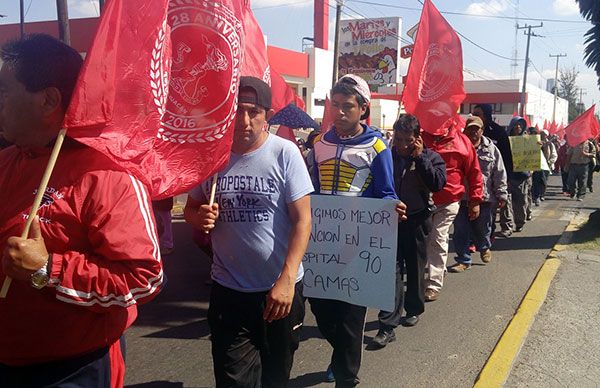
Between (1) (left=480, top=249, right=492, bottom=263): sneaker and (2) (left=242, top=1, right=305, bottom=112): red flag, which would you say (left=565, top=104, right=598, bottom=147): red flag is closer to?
(1) (left=480, top=249, right=492, bottom=263): sneaker

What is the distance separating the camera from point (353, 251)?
375 centimetres

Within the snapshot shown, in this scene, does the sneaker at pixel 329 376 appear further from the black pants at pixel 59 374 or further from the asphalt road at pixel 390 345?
the black pants at pixel 59 374

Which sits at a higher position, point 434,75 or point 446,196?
point 434,75

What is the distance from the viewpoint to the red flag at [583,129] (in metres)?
14.8

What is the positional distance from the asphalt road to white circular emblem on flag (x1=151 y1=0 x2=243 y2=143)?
7.12 ft

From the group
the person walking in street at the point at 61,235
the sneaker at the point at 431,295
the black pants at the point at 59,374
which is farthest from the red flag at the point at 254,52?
the sneaker at the point at 431,295

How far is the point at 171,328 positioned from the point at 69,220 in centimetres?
358

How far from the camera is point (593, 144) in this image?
1589 centimetres

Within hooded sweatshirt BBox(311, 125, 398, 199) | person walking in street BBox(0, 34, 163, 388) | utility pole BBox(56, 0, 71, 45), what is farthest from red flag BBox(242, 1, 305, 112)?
utility pole BBox(56, 0, 71, 45)

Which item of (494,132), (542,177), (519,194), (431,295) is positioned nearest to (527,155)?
(519,194)

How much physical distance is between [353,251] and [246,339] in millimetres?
1188

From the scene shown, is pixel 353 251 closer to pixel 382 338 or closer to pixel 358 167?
pixel 358 167

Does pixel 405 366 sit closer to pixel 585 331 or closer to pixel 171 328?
pixel 585 331

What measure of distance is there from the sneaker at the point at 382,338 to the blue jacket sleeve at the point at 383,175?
1496mm
